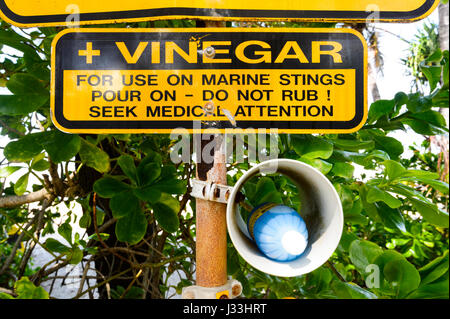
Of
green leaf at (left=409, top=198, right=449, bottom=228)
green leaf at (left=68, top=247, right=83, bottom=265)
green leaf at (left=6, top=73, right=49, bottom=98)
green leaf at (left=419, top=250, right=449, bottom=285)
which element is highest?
green leaf at (left=6, top=73, right=49, bottom=98)

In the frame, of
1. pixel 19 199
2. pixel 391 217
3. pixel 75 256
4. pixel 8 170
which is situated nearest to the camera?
pixel 391 217

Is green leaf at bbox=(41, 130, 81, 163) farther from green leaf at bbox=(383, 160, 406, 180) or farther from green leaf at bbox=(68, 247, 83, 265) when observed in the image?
green leaf at bbox=(383, 160, 406, 180)

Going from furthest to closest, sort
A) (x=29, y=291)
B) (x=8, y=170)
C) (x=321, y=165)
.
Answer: (x=8, y=170), (x=321, y=165), (x=29, y=291)

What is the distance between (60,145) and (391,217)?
0.70 m

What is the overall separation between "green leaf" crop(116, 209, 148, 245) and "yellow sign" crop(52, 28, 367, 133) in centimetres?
20

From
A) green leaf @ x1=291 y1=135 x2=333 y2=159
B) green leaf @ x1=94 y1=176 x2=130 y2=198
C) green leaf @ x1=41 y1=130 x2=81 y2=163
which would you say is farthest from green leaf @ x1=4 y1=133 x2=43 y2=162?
green leaf @ x1=291 y1=135 x2=333 y2=159

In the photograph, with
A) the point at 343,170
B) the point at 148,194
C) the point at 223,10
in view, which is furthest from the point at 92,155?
the point at 343,170

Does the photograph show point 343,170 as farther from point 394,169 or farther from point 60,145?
point 60,145

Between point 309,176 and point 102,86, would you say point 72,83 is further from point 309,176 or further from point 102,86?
point 309,176

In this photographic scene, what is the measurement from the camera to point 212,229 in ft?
1.83

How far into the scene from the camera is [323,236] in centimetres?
52

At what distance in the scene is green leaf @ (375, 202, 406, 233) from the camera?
2.26 feet
